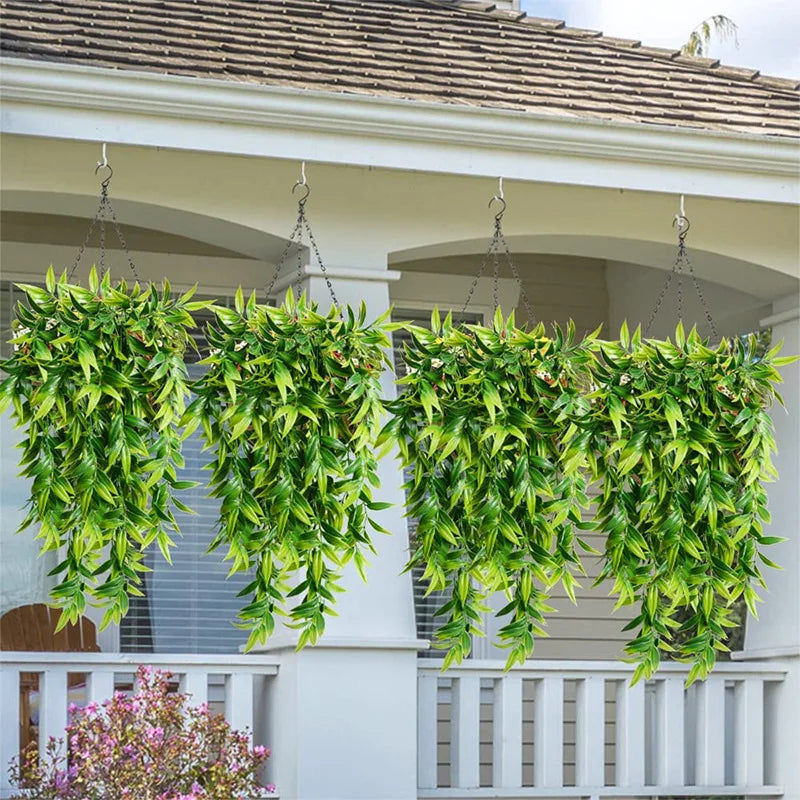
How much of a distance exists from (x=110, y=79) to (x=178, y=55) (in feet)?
2.21

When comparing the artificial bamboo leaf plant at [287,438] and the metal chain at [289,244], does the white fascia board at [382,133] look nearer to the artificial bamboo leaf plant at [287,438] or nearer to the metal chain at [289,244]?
the metal chain at [289,244]

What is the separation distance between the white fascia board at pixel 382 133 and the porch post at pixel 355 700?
65 centimetres

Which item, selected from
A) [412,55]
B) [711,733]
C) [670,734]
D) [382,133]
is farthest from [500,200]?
[711,733]

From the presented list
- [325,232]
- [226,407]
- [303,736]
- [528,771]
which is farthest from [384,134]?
[528,771]

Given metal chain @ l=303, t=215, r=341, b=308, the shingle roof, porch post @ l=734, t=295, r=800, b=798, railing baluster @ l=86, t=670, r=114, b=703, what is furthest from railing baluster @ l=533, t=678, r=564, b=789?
the shingle roof

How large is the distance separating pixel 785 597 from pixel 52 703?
3.36 metres

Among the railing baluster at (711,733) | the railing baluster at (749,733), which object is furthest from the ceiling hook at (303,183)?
the railing baluster at (749,733)

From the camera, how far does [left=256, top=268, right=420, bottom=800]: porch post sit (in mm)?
5410

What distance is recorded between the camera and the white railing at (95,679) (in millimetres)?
5320

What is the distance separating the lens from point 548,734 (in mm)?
5953

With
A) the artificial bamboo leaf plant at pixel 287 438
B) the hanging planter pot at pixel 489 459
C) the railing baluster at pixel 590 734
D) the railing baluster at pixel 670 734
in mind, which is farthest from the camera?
the railing baluster at pixel 670 734

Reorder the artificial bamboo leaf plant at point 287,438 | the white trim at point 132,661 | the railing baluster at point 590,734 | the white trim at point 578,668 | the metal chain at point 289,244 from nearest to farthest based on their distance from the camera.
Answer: the artificial bamboo leaf plant at point 287,438
the white trim at point 132,661
the metal chain at point 289,244
the white trim at point 578,668
the railing baluster at point 590,734

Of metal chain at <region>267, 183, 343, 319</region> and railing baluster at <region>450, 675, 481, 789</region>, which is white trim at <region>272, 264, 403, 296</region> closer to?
metal chain at <region>267, 183, 343, 319</region>

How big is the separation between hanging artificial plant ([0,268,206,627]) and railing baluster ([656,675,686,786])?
9.44ft
